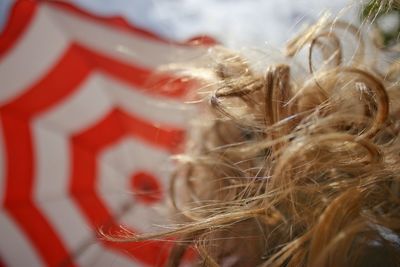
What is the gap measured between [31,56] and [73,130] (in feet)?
1.43

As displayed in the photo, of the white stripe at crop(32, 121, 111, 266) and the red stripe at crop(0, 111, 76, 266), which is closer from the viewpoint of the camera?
the red stripe at crop(0, 111, 76, 266)

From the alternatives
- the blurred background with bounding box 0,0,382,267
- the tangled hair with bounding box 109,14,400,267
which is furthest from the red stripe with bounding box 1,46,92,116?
the tangled hair with bounding box 109,14,400,267

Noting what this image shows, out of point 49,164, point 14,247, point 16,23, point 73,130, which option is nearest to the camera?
point 14,247

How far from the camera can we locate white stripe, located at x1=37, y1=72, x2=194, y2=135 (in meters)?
2.52

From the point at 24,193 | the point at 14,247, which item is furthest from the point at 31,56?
the point at 14,247

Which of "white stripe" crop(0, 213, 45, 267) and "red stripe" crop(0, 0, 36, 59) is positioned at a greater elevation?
"red stripe" crop(0, 0, 36, 59)

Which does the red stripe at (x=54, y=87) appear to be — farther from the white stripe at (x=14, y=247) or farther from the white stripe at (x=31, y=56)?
the white stripe at (x=14, y=247)

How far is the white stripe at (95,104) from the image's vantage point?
8.27 feet

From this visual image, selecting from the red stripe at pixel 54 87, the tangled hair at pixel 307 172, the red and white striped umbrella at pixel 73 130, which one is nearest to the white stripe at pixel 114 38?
the red and white striped umbrella at pixel 73 130

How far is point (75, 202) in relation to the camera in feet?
8.31

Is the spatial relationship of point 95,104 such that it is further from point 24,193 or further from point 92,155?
point 24,193

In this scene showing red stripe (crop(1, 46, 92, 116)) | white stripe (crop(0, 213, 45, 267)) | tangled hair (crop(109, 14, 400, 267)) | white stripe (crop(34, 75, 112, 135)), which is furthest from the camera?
white stripe (crop(34, 75, 112, 135))

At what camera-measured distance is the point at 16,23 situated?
2.29 m

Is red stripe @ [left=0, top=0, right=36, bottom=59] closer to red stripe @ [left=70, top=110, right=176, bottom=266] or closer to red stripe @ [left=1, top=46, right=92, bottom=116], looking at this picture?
red stripe @ [left=1, top=46, right=92, bottom=116]
